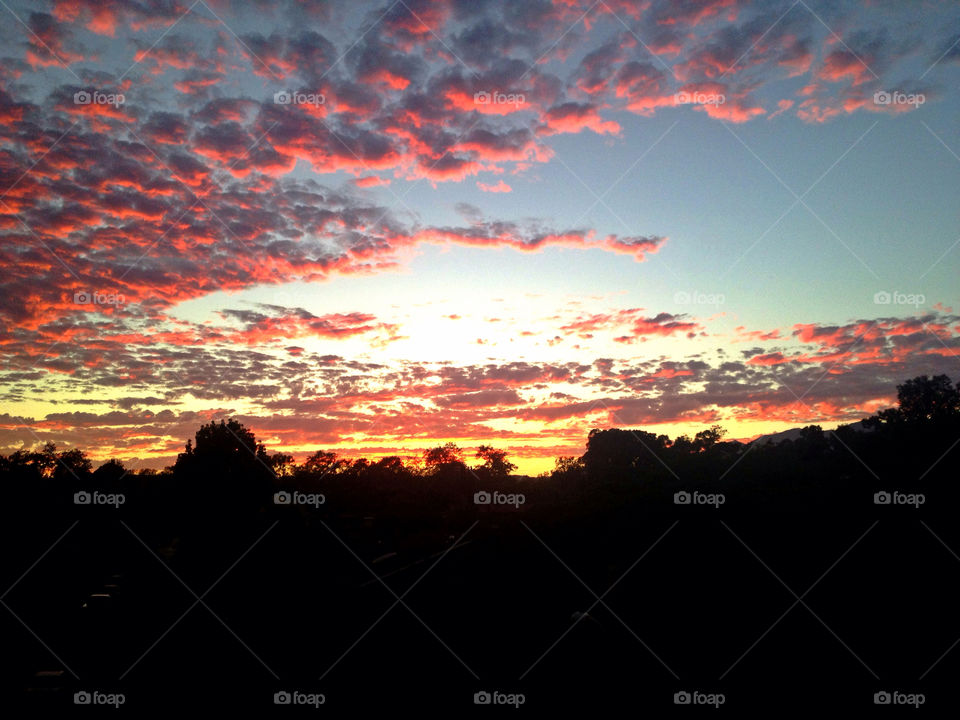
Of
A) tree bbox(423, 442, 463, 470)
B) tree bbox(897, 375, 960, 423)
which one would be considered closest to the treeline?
tree bbox(897, 375, 960, 423)

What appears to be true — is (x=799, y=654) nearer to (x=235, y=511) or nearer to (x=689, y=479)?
(x=689, y=479)

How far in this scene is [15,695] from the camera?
9812 millimetres

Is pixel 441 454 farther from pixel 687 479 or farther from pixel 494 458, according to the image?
pixel 687 479

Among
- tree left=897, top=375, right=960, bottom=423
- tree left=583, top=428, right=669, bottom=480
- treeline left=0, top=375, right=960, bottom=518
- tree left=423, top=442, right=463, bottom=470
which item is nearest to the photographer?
treeline left=0, top=375, right=960, bottom=518

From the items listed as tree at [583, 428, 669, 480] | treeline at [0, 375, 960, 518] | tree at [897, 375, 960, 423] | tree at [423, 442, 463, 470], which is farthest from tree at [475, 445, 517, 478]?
tree at [897, 375, 960, 423]

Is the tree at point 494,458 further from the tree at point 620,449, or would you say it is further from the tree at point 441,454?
the tree at point 620,449

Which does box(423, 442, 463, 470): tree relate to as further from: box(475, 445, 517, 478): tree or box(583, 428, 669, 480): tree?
box(583, 428, 669, 480): tree

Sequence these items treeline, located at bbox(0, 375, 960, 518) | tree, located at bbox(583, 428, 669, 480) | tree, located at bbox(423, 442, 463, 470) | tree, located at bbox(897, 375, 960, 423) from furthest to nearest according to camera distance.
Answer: tree, located at bbox(423, 442, 463, 470) → tree, located at bbox(897, 375, 960, 423) → tree, located at bbox(583, 428, 669, 480) → treeline, located at bbox(0, 375, 960, 518)

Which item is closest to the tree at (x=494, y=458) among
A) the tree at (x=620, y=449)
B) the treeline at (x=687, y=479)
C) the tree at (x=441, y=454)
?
the tree at (x=441, y=454)

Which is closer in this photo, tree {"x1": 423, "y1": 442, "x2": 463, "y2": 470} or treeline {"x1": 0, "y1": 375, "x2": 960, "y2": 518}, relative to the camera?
treeline {"x1": 0, "y1": 375, "x2": 960, "y2": 518}

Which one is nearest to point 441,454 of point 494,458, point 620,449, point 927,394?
point 494,458

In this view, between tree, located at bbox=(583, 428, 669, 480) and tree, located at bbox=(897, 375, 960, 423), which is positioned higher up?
tree, located at bbox=(897, 375, 960, 423)

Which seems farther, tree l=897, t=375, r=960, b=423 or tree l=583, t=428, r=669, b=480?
tree l=897, t=375, r=960, b=423

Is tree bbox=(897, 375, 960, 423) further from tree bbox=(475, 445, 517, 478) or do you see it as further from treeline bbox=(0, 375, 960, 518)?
tree bbox=(475, 445, 517, 478)
